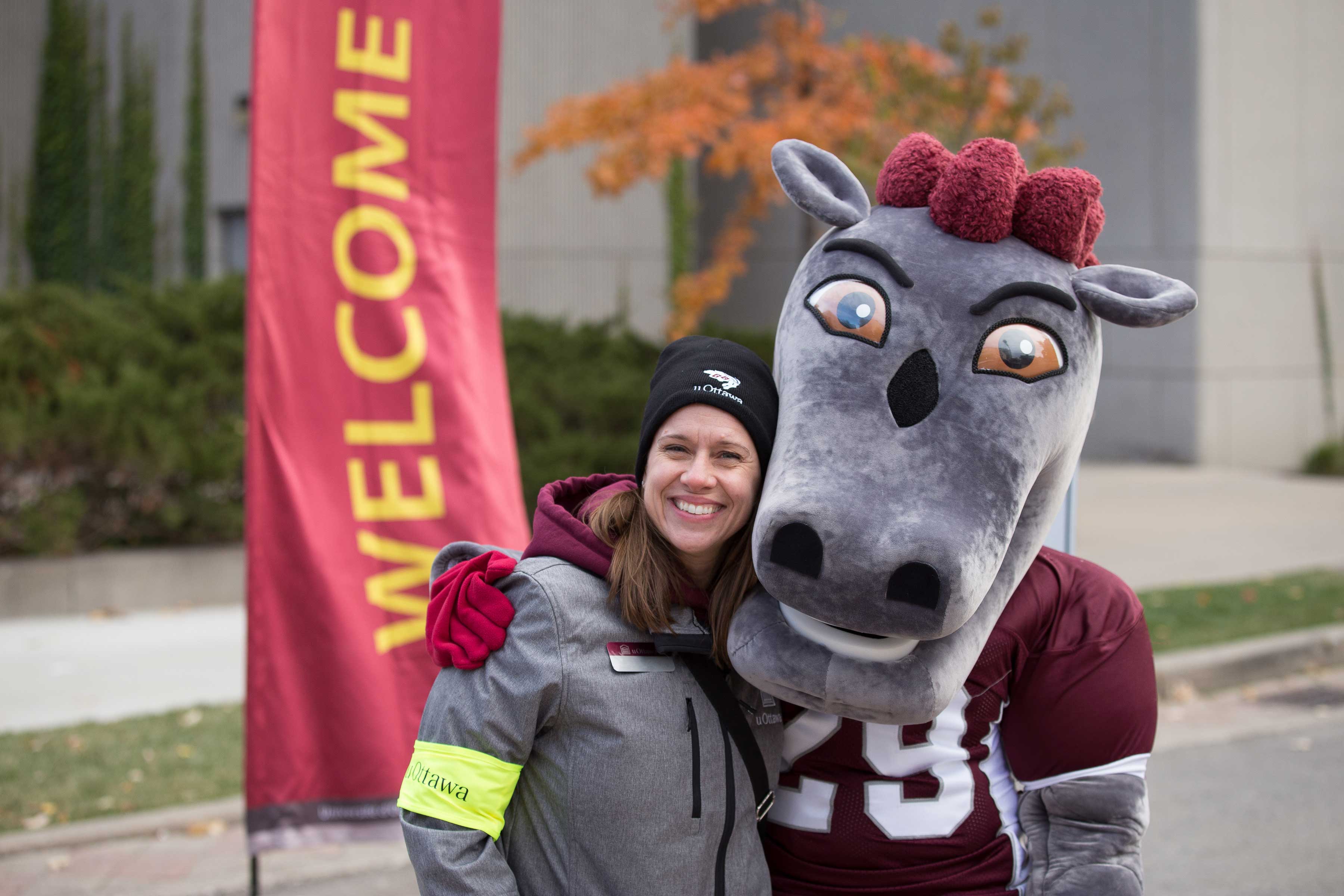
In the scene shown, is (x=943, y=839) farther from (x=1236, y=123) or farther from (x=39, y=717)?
(x=1236, y=123)

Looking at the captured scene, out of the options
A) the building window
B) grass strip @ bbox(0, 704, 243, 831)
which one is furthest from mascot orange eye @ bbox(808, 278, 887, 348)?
the building window

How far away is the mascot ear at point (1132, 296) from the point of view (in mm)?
1839

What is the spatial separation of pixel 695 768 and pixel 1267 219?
15.6 metres

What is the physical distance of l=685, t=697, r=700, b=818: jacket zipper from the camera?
6.24ft

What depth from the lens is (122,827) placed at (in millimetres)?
4512

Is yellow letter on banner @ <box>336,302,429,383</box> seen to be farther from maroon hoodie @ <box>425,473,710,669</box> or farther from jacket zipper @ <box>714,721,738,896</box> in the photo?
jacket zipper @ <box>714,721,738,896</box>

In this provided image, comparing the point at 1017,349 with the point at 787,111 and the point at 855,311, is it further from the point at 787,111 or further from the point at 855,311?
the point at 787,111

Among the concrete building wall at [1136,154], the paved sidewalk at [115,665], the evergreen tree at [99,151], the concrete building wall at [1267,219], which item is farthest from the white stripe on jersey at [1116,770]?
the evergreen tree at [99,151]

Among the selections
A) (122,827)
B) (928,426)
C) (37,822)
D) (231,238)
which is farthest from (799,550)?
(231,238)

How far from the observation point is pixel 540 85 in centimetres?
1448

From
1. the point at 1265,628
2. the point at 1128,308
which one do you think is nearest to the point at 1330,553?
the point at 1265,628

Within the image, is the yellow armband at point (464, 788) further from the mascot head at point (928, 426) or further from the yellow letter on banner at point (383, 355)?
the yellow letter on banner at point (383, 355)

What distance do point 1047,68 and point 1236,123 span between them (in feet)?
7.78

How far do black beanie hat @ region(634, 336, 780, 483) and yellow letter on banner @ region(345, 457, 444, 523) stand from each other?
66.4 inches
